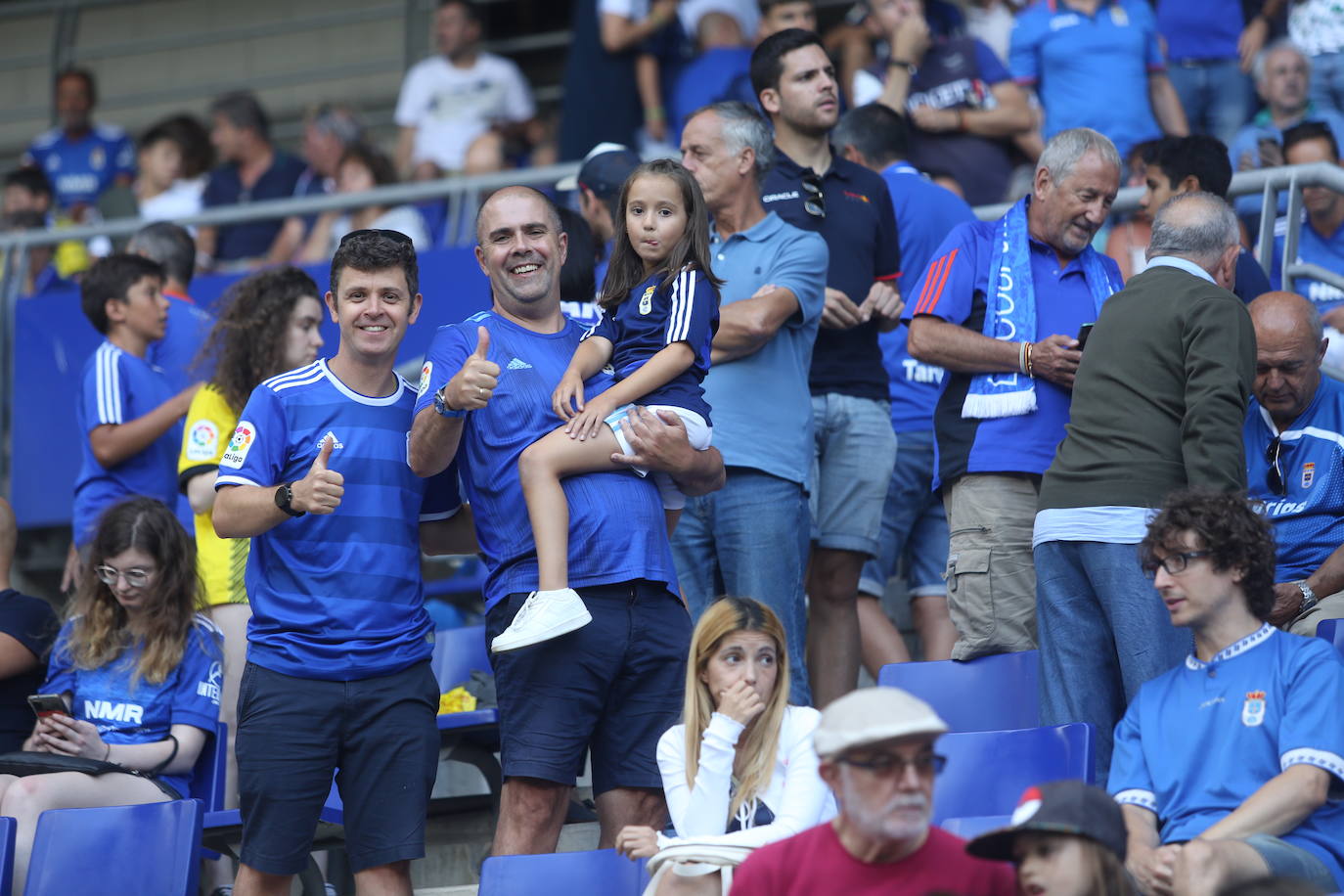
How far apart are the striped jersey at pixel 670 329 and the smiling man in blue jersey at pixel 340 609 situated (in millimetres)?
539

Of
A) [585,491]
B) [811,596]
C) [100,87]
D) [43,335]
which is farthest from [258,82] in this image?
[585,491]

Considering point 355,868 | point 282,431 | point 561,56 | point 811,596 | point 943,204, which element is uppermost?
point 561,56

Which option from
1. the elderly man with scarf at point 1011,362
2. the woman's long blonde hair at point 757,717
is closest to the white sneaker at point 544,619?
the woman's long blonde hair at point 757,717

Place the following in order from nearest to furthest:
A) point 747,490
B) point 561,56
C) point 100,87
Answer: point 747,490 < point 561,56 < point 100,87

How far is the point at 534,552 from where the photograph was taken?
424cm

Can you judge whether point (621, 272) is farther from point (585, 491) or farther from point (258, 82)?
point (258, 82)

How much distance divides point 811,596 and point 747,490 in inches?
29.8

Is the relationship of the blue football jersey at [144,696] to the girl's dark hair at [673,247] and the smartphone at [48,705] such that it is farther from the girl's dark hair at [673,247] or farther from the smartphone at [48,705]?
the girl's dark hair at [673,247]

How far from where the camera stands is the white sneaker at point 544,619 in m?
4.00

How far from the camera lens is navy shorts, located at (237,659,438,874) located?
4113 mm

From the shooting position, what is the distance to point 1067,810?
3.25 m

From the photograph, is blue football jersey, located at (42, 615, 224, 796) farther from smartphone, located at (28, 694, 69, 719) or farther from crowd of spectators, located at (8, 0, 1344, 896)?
smartphone, located at (28, 694, 69, 719)

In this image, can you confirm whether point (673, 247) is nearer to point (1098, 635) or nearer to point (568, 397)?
point (568, 397)

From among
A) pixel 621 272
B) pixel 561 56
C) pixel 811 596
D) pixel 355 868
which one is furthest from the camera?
pixel 561 56
